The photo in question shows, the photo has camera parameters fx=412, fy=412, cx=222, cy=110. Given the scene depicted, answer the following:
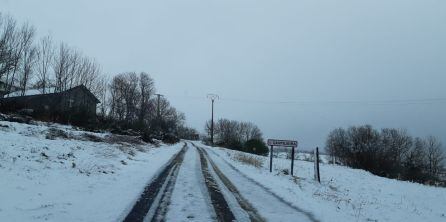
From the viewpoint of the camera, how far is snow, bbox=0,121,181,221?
8.11m

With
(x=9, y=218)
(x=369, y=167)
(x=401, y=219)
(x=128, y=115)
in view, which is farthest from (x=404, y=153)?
(x=9, y=218)

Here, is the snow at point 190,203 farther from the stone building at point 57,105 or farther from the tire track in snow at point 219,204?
the stone building at point 57,105

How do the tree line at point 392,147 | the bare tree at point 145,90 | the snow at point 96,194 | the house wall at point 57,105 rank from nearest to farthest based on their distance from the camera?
the snow at point 96,194
the house wall at point 57,105
the tree line at point 392,147
the bare tree at point 145,90

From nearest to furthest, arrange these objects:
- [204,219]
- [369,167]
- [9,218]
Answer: [9,218] → [204,219] → [369,167]

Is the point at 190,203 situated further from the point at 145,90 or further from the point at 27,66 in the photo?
the point at 145,90

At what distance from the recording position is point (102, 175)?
45.5 feet

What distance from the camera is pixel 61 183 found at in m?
11.3

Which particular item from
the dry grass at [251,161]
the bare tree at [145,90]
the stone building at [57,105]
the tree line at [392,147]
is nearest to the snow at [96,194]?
the dry grass at [251,161]

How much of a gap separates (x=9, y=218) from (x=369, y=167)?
198ft

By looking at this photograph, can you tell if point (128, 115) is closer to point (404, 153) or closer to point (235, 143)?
point (235, 143)

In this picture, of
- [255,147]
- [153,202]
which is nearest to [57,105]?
[153,202]

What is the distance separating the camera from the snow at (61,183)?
811cm

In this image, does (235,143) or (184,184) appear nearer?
(184,184)

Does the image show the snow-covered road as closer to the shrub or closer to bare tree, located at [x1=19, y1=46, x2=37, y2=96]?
bare tree, located at [x1=19, y1=46, x2=37, y2=96]
